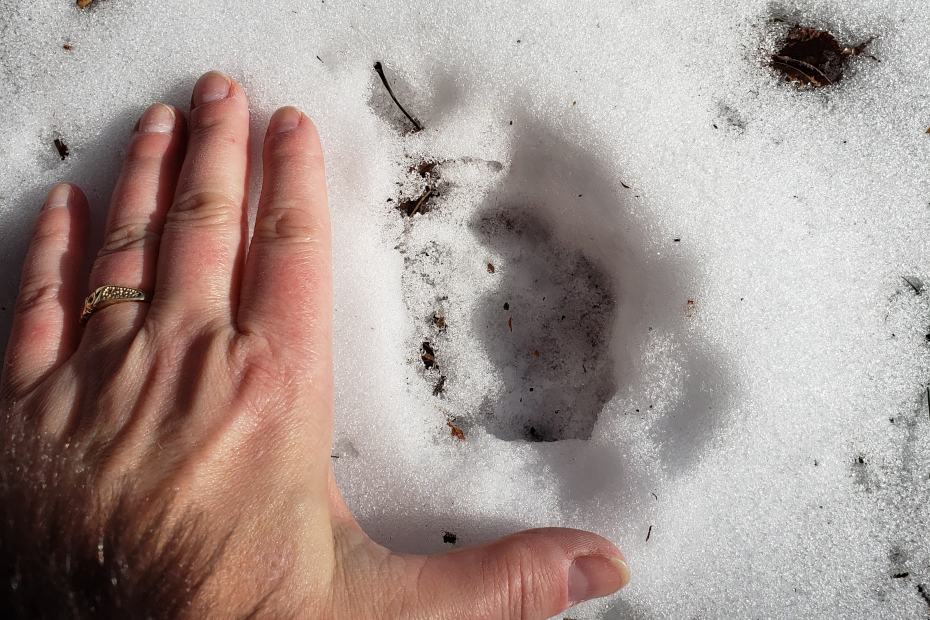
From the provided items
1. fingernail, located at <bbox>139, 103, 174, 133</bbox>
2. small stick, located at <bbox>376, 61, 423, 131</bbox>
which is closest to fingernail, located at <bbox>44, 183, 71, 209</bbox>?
fingernail, located at <bbox>139, 103, 174, 133</bbox>

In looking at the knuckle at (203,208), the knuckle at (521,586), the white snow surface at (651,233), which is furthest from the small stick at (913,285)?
the knuckle at (203,208)

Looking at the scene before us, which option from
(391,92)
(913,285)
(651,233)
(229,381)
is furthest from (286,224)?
(913,285)

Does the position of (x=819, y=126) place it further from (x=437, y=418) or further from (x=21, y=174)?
(x=21, y=174)

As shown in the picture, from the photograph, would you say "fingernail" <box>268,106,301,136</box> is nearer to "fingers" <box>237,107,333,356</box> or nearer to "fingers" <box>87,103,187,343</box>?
"fingers" <box>237,107,333,356</box>

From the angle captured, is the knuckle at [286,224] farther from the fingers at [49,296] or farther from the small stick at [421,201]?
the fingers at [49,296]

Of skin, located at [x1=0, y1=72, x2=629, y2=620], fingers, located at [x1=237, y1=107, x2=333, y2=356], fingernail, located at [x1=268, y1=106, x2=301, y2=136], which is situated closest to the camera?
skin, located at [x1=0, y1=72, x2=629, y2=620]

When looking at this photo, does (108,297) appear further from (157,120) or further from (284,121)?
(284,121)
